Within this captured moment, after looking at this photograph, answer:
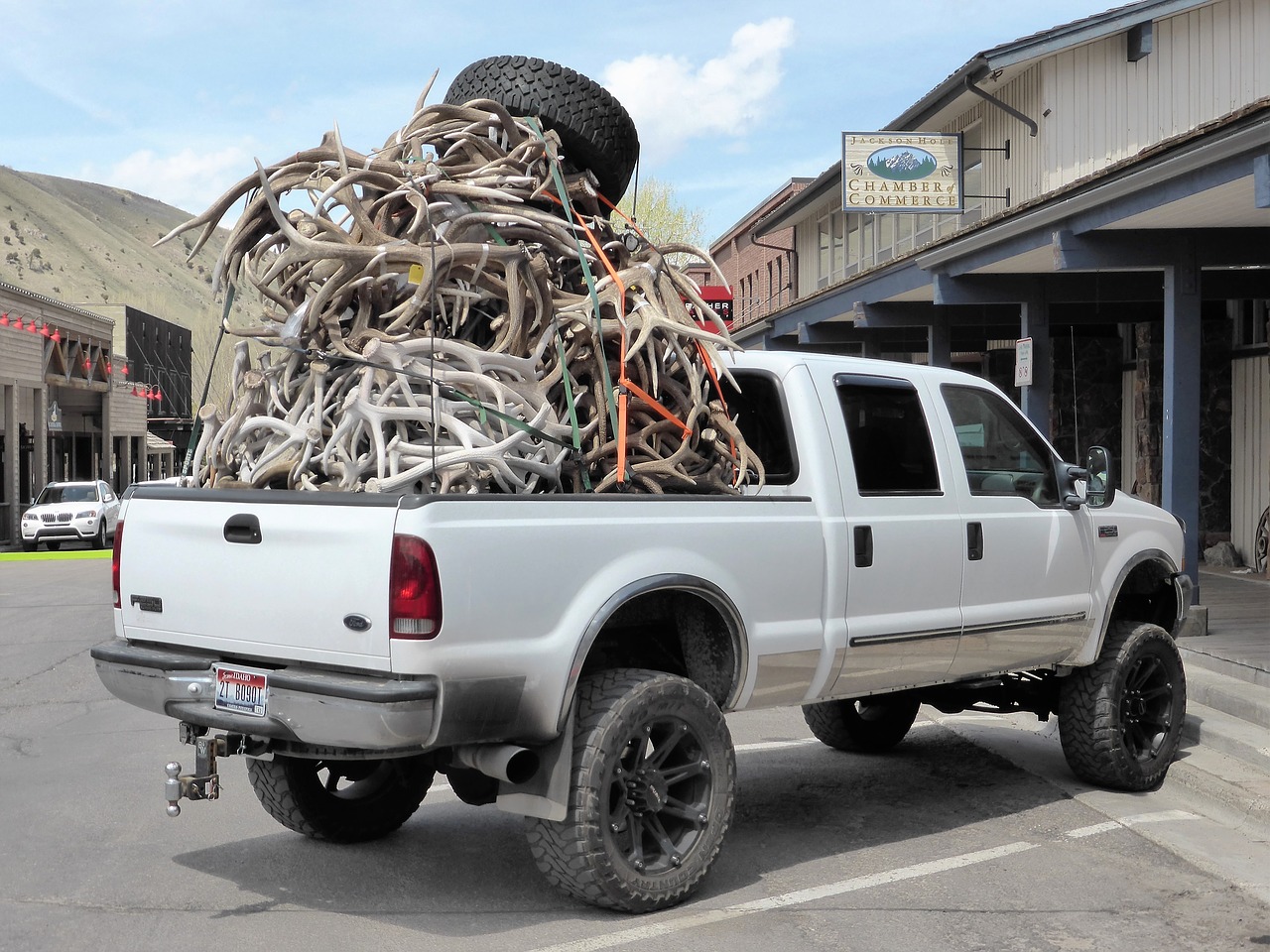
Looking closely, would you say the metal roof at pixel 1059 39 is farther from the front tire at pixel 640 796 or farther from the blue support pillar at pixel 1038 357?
the front tire at pixel 640 796

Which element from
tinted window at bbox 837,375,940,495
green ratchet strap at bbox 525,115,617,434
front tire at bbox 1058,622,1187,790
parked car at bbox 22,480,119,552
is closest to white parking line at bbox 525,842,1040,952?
front tire at bbox 1058,622,1187,790

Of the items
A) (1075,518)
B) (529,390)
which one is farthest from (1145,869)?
(529,390)

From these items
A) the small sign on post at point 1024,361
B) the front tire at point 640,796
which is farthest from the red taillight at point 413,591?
the small sign on post at point 1024,361

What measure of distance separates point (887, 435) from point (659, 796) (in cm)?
202

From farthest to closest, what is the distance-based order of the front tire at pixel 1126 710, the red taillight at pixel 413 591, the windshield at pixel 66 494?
the windshield at pixel 66 494
the front tire at pixel 1126 710
the red taillight at pixel 413 591

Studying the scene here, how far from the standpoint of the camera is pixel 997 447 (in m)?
6.61

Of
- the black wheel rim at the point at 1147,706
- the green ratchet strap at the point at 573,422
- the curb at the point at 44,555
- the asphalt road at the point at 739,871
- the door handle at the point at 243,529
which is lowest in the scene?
the curb at the point at 44,555

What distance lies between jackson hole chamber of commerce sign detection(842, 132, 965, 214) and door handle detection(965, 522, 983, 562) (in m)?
14.9

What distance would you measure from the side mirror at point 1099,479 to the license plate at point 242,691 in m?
4.00

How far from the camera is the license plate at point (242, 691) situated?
461cm

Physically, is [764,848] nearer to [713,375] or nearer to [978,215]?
[713,375]

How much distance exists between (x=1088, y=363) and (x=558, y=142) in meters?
16.7

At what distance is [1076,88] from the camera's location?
62.0 ft

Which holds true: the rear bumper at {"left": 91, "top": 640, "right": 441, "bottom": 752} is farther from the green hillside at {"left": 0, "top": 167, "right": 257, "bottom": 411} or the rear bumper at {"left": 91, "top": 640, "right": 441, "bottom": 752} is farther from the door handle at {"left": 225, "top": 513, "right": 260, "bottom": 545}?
the green hillside at {"left": 0, "top": 167, "right": 257, "bottom": 411}
